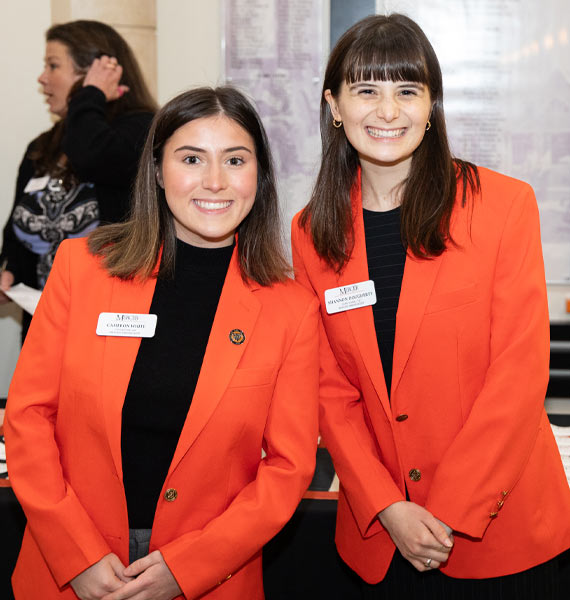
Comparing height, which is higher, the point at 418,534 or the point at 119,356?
the point at 119,356

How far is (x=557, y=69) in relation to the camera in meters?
3.61

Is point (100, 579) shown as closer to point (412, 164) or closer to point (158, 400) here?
point (158, 400)

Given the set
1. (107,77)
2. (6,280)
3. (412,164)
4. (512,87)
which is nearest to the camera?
(412,164)

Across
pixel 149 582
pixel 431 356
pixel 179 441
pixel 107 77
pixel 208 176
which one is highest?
pixel 107 77

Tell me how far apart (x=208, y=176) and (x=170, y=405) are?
472mm

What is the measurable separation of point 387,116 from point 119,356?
0.72m

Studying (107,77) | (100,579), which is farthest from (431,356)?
(107,77)

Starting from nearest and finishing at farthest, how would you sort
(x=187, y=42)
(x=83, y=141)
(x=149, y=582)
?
(x=149, y=582)
(x=83, y=141)
(x=187, y=42)

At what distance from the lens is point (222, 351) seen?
1404 mm

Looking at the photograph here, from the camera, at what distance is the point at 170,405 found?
4.54 ft

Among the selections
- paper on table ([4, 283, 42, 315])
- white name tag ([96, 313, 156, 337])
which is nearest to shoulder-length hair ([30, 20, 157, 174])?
paper on table ([4, 283, 42, 315])

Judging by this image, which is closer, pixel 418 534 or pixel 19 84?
pixel 418 534

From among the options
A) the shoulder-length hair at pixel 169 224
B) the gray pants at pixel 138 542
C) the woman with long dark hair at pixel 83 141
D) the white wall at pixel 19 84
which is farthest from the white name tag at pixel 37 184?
the gray pants at pixel 138 542

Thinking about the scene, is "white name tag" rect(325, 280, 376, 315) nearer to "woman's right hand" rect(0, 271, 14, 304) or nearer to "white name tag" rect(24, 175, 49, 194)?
"white name tag" rect(24, 175, 49, 194)
